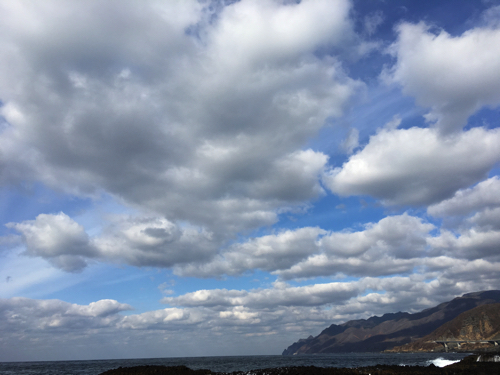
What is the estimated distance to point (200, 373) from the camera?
185 feet

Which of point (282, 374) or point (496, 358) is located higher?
point (282, 374)

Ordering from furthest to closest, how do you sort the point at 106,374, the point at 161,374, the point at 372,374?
1. the point at 106,374
2. the point at 161,374
3. the point at 372,374

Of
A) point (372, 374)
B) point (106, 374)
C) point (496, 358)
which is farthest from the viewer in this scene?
point (496, 358)

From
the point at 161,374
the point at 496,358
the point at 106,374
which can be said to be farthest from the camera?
the point at 496,358

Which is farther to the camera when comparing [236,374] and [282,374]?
[236,374]

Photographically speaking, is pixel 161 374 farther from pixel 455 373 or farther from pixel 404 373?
pixel 455 373

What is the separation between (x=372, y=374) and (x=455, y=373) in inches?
519

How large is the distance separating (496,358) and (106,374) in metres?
86.2

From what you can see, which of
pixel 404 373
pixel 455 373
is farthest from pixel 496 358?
pixel 404 373

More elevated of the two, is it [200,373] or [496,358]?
[200,373]

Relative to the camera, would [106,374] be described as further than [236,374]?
Yes

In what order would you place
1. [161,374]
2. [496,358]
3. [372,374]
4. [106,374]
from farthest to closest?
[496,358]
[106,374]
[161,374]
[372,374]

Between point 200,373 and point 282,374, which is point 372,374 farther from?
point 200,373

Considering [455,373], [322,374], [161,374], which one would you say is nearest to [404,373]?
[455,373]
